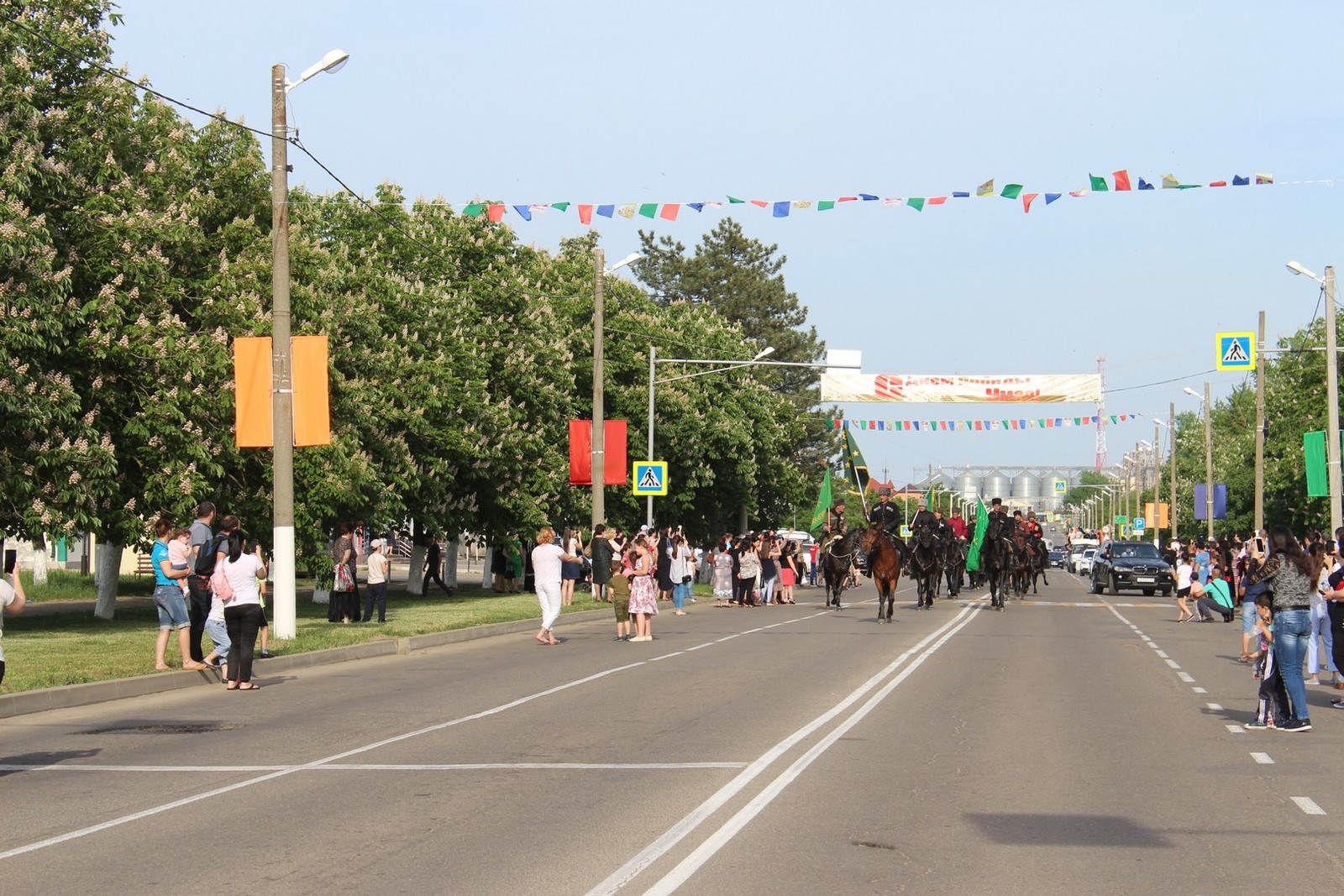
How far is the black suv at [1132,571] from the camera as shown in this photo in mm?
54000

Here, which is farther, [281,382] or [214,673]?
[281,382]

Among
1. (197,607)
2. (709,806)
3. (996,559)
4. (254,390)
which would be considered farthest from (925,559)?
(709,806)

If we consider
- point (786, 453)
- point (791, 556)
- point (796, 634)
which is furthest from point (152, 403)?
point (786, 453)

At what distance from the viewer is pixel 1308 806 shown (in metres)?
10.4

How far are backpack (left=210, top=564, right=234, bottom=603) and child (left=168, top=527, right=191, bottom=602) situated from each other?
812 mm

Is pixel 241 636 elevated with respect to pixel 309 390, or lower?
lower

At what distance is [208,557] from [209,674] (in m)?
1.95

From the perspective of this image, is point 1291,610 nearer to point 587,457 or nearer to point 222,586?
point 222,586

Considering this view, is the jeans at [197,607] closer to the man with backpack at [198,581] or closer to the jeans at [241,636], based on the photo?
the man with backpack at [198,581]

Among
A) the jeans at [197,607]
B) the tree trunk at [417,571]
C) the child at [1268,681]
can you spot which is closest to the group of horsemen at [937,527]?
the tree trunk at [417,571]

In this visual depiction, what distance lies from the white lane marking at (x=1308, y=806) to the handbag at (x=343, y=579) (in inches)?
847

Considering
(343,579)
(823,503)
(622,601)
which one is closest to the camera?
(622,601)

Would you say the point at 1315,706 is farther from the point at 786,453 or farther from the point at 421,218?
the point at 786,453

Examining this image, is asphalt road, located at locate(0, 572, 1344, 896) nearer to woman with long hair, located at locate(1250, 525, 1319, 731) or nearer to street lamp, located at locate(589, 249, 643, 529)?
woman with long hair, located at locate(1250, 525, 1319, 731)
